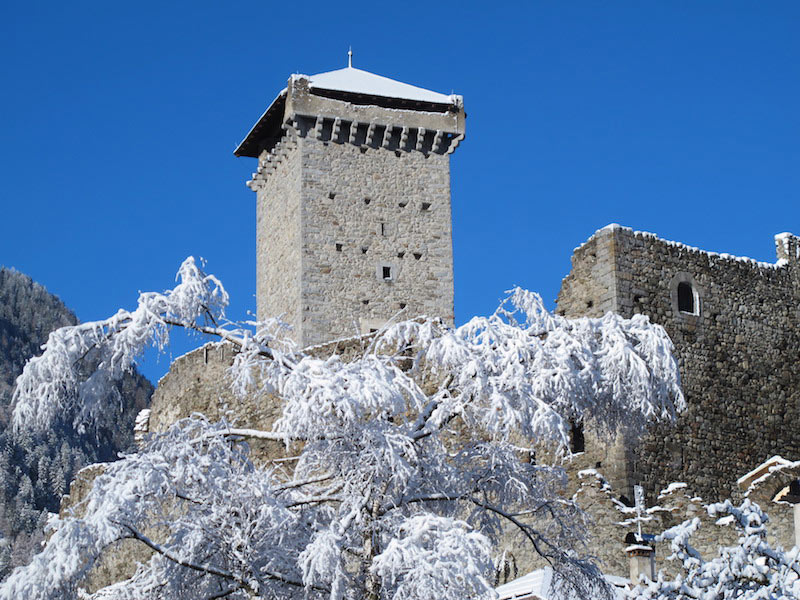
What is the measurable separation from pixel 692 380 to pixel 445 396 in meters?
7.10

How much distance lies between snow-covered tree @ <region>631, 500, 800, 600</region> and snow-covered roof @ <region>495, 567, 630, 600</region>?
12.2 feet

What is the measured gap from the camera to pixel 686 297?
19.5m

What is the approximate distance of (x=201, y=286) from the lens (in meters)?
12.8

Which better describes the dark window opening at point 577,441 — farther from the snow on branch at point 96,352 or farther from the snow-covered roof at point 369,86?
the snow-covered roof at point 369,86

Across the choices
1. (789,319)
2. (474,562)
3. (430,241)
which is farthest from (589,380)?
(430,241)

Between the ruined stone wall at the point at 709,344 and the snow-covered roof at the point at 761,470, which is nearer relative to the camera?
the ruined stone wall at the point at 709,344

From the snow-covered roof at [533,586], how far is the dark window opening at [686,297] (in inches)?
168

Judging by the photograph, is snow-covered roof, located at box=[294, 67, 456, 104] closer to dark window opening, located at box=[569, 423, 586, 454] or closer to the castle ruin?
the castle ruin

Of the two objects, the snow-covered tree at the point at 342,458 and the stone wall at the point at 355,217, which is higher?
the stone wall at the point at 355,217

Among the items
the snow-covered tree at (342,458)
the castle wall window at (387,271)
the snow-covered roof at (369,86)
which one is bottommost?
the snow-covered tree at (342,458)

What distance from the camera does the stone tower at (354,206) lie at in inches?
1077

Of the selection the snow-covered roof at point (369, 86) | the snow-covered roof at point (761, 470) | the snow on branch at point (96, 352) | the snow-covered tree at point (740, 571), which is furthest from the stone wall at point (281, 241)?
the snow-covered tree at point (740, 571)

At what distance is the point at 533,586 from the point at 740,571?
5.45 m

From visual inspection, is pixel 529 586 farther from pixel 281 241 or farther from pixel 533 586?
pixel 281 241
